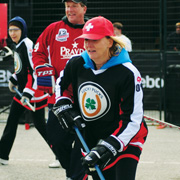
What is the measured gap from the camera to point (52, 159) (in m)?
6.73

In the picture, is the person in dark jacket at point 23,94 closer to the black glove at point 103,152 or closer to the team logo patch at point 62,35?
the team logo patch at point 62,35

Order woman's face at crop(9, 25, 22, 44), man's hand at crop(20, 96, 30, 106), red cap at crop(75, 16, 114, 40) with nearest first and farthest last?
red cap at crop(75, 16, 114, 40) → man's hand at crop(20, 96, 30, 106) → woman's face at crop(9, 25, 22, 44)

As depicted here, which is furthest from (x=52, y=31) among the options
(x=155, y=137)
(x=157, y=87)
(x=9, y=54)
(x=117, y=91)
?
(x=157, y=87)

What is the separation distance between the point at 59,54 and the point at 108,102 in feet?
5.41

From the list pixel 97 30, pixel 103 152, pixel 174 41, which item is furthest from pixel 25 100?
pixel 174 41

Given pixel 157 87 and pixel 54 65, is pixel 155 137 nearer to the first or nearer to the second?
pixel 157 87

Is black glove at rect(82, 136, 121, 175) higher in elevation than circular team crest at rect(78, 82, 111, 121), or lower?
lower

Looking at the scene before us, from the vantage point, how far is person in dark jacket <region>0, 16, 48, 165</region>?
6281 mm

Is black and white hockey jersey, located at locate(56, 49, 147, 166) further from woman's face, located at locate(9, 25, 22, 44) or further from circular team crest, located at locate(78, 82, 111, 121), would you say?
woman's face, located at locate(9, 25, 22, 44)

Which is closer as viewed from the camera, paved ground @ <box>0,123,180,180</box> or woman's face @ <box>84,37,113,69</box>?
woman's face @ <box>84,37,113,69</box>

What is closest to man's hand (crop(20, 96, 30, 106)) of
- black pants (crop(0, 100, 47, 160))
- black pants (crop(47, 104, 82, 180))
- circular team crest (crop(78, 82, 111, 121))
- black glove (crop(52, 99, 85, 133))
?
black pants (crop(0, 100, 47, 160))

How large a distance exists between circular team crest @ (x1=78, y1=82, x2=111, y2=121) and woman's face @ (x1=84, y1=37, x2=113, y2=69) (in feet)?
0.65

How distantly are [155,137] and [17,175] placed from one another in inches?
122

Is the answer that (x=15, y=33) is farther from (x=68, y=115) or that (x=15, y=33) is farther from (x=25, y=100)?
(x=68, y=115)
